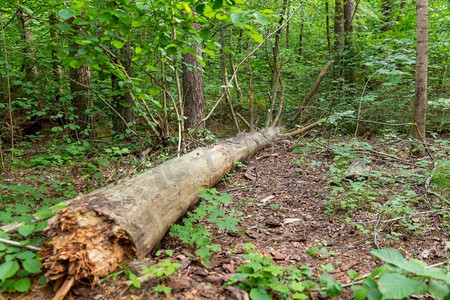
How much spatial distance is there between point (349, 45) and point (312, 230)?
734 cm

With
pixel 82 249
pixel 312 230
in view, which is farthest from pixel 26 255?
pixel 312 230

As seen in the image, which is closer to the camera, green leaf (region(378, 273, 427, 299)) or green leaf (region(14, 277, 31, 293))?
green leaf (region(378, 273, 427, 299))

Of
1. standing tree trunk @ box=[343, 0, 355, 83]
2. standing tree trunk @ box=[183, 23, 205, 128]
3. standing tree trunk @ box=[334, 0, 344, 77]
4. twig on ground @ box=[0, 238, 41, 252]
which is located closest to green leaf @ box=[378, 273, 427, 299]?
twig on ground @ box=[0, 238, 41, 252]

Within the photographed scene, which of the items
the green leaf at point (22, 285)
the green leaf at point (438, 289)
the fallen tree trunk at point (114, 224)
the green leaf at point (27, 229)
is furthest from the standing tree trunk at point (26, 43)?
the green leaf at point (438, 289)

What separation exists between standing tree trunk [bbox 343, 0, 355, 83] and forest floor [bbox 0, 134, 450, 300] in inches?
177

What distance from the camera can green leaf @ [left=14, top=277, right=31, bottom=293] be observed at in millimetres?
1543

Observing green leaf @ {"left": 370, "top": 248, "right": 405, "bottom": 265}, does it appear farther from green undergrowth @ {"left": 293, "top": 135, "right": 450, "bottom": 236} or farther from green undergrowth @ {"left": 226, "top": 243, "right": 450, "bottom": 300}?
green undergrowth @ {"left": 293, "top": 135, "right": 450, "bottom": 236}

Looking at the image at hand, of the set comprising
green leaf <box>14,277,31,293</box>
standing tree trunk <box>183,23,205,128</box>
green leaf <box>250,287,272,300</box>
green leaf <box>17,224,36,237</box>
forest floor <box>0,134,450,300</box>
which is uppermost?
standing tree trunk <box>183,23,205,128</box>

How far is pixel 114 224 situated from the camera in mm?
1946

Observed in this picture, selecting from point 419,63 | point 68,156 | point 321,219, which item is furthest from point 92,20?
point 419,63

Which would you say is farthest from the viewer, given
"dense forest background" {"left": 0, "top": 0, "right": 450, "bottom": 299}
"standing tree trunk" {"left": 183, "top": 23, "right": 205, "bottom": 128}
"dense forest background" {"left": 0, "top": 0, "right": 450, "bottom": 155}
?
"standing tree trunk" {"left": 183, "top": 23, "right": 205, "bottom": 128}

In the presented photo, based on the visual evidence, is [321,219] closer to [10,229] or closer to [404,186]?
[404,186]

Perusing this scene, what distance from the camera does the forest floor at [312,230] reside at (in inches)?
72.9

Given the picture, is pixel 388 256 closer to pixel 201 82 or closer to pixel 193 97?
pixel 193 97
